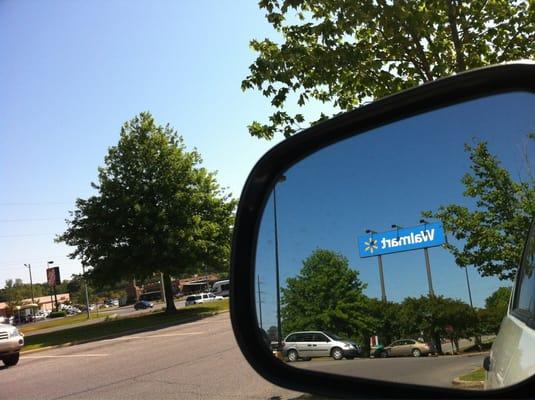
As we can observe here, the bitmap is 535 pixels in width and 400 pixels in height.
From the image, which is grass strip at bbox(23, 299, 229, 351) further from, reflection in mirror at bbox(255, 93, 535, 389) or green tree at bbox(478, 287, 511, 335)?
green tree at bbox(478, 287, 511, 335)

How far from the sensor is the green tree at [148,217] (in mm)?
30422

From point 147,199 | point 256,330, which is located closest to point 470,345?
point 256,330

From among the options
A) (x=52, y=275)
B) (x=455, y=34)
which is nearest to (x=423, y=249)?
(x=455, y=34)

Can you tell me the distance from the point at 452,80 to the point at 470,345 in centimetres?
67

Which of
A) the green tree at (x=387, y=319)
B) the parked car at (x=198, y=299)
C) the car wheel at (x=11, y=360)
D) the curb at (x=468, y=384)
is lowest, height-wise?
the parked car at (x=198, y=299)

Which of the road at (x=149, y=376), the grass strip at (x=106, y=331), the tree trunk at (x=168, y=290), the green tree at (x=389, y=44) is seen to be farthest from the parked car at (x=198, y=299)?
the green tree at (x=389, y=44)

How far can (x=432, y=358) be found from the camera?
1.40m

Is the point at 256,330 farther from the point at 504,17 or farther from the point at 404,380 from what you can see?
the point at 504,17

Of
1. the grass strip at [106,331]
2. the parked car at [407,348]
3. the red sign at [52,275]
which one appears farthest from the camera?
the red sign at [52,275]

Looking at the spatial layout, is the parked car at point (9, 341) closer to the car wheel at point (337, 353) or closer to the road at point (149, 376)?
the road at point (149, 376)

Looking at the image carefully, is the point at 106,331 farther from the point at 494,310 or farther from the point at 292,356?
the point at 494,310

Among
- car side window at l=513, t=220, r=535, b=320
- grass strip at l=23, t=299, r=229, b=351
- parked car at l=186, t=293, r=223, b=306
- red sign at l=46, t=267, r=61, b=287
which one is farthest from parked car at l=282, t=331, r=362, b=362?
parked car at l=186, t=293, r=223, b=306

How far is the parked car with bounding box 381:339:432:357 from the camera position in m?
1.41

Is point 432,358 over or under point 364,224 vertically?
under
